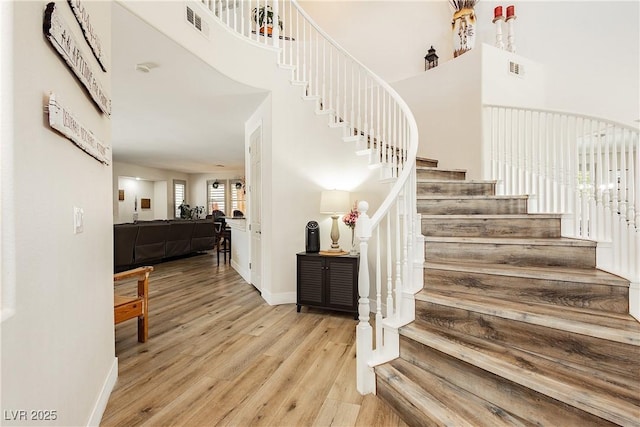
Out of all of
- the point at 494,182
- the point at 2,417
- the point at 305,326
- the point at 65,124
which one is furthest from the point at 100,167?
the point at 494,182

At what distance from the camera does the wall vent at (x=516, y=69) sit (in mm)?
3824

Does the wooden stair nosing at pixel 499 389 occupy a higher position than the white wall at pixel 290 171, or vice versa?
the white wall at pixel 290 171

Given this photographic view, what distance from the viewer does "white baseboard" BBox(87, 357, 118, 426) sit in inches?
60.7

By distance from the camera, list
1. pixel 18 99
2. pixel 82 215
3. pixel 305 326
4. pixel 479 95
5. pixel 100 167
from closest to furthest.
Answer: pixel 18 99
pixel 82 215
pixel 100 167
pixel 305 326
pixel 479 95

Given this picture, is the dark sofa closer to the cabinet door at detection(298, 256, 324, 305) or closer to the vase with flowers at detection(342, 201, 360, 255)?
the cabinet door at detection(298, 256, 324, 305)

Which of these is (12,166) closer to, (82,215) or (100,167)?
(82,215)

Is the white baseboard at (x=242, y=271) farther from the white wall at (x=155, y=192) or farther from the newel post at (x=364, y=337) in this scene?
the white wall at (x=155, y=192)

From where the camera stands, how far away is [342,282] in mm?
3229

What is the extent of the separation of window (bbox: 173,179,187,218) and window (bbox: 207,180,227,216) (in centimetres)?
90

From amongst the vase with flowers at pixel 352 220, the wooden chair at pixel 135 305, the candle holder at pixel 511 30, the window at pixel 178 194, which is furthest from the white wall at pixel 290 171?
the window at pixel 178 194

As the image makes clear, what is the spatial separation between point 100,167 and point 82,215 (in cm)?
50

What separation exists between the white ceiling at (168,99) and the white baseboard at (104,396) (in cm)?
250

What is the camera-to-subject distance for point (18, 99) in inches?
34.6

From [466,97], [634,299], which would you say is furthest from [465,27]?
[634,299]
